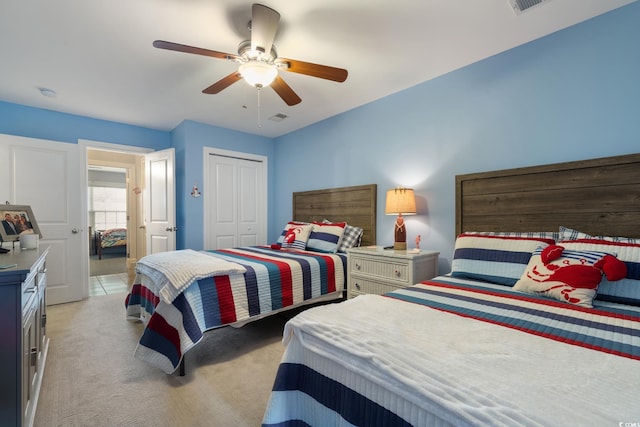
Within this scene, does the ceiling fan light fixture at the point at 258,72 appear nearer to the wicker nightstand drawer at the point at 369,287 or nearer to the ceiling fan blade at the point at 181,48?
the ceiling fan blade at the point at 181,48

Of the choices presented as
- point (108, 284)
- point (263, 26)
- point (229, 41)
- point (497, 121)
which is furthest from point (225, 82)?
point (108, 284)

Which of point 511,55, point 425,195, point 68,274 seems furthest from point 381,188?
point 68,274

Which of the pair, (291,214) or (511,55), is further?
(291,214)

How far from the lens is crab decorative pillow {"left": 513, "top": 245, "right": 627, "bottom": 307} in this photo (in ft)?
4.74

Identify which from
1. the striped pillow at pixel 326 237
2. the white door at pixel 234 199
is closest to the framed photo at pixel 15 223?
the white door at pixel 234 199

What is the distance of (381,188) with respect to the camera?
338 cm

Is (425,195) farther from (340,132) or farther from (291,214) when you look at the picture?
(291,214)

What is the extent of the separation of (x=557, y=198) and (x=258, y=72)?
7.47 ft

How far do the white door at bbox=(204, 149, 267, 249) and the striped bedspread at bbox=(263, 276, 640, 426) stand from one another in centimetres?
348

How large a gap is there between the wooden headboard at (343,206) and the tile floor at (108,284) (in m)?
2.81

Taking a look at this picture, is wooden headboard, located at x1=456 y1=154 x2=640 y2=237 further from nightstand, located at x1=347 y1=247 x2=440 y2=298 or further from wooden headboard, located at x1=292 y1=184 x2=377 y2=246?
wooden headboard, located at x1=292 y1=184 x2=377 y2=246

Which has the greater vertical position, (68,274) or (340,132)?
(340,132)

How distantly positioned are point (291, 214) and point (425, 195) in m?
2.29

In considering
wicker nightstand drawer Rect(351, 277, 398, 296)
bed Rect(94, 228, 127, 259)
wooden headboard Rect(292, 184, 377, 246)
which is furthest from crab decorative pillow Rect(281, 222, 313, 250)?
bed Rect(94, 228, 127, 259)
